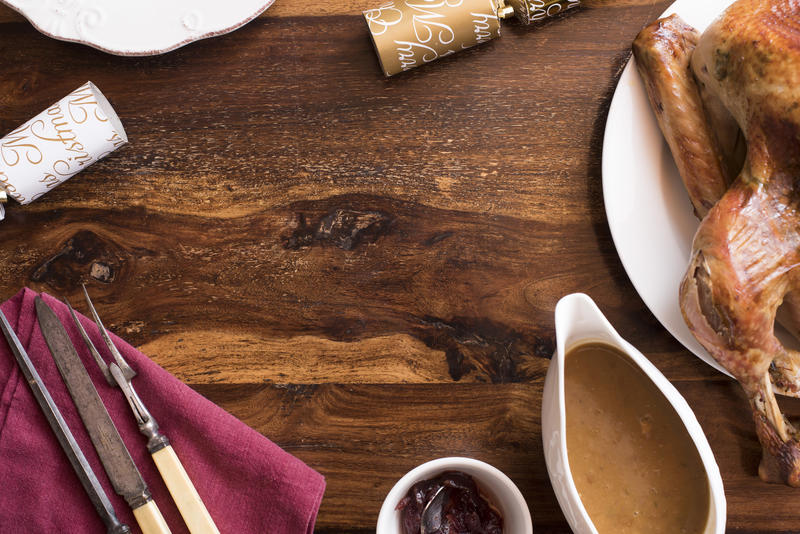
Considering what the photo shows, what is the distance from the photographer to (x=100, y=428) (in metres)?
0.92

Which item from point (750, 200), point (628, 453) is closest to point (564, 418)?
point (628, 453)

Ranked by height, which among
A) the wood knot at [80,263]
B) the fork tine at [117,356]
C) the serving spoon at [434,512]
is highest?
the wood knot at [80,263]

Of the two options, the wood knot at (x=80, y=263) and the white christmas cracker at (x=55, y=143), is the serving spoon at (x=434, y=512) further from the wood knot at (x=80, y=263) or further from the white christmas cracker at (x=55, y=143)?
the white christmas cracker at (x=55, y=143)

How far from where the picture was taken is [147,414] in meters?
0.93

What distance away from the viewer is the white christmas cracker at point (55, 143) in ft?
3.15

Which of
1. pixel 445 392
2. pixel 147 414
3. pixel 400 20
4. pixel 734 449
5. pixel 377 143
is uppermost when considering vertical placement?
pixel 400 20

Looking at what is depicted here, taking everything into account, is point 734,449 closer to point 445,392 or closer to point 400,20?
point 445,392

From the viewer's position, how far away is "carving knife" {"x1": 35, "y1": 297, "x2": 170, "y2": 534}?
894 millimetres

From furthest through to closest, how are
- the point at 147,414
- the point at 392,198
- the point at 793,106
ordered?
1. the point at 392,198
2. the point at 147,414
3. the point at 793,106

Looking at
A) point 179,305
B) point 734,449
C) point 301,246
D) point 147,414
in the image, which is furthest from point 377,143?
point 734,449

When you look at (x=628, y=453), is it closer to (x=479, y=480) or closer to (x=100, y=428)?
(x=479, y=480)

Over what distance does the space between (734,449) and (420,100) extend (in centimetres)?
77

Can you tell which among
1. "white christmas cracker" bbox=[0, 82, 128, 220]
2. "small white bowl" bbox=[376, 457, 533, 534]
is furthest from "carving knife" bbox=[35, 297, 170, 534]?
"small white bowl" bbox=[376, 457, 533, 534]

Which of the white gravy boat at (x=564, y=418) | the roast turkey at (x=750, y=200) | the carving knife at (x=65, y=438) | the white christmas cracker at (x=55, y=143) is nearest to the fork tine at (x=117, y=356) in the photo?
the carving knife at (x=65, y=438)
